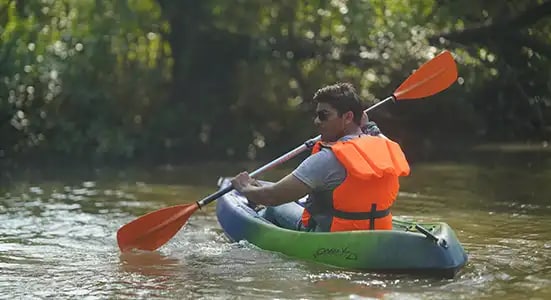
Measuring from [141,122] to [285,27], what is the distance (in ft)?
8.11

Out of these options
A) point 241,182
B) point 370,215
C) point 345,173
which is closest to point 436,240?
point 370,215

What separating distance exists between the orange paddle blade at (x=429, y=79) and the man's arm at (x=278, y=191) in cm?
192

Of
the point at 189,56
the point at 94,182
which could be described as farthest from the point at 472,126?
the point at 94,182

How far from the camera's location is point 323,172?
5422 millimetres

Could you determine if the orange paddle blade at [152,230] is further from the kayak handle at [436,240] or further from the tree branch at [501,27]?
the tree branch at [501,27]

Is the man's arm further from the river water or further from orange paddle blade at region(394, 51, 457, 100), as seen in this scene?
orange paddle blade at region(394, 51, 457, 100)

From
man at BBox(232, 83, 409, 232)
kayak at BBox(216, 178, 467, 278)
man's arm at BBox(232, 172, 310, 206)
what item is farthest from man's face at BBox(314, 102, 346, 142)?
kayak at BBox(216, 178, 467, 278)

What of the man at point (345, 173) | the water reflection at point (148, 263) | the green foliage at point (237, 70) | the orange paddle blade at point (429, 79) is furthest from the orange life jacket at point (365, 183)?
the green foliage at point (237, 70)

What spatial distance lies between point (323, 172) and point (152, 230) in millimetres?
1539

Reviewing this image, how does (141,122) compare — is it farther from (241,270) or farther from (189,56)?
(241,270)

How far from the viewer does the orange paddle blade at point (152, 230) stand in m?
6.43

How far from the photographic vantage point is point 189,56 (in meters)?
14.4

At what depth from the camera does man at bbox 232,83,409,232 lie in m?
5.35

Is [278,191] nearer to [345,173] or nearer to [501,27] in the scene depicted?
[345,173]
